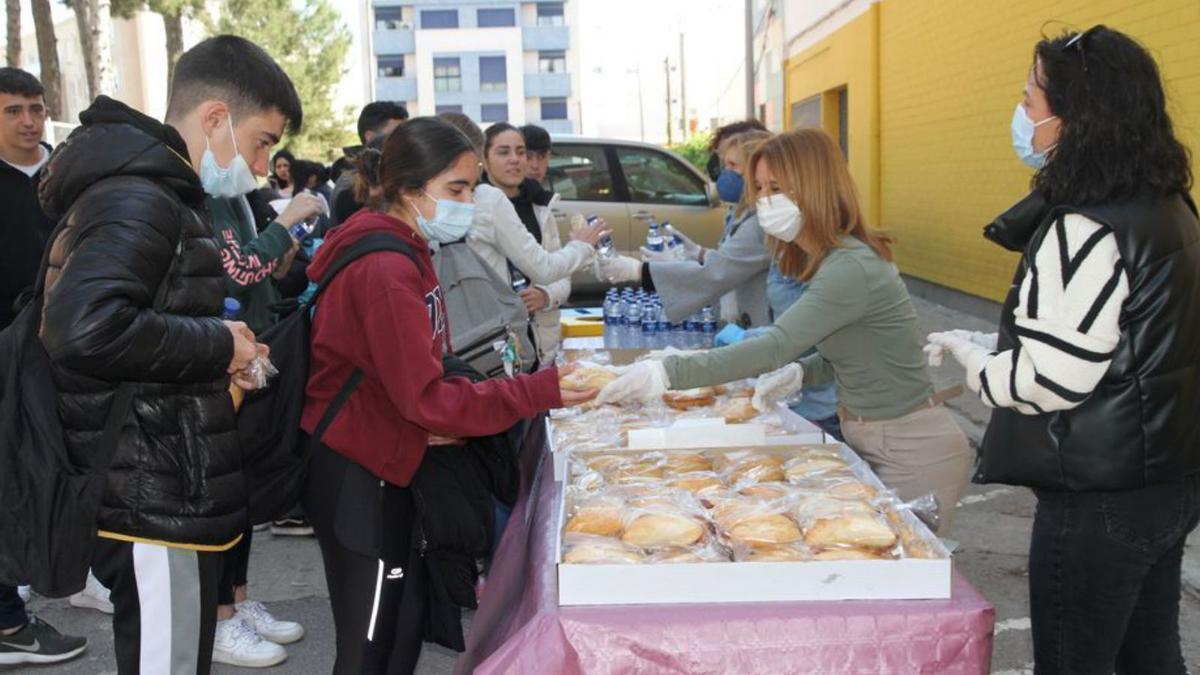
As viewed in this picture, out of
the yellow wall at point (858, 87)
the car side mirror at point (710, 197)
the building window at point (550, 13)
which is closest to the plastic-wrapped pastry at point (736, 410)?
the car side mirror at point (710, 197)

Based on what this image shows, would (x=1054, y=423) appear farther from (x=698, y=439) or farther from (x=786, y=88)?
(x=786, y=88)

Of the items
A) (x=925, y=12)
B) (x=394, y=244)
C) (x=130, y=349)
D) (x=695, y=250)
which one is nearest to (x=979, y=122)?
(x=925, y=12)

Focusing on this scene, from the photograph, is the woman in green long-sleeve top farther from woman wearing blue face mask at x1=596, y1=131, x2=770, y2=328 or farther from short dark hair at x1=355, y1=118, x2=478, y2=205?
woman wearing blue face mask at x1=596, y1=131, x2=770, y2=328

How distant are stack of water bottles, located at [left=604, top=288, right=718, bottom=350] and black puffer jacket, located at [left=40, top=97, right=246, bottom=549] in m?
2.36

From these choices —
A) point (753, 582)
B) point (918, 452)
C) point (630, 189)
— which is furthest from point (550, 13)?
point (753, 582)

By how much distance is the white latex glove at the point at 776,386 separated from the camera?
3.15 meters

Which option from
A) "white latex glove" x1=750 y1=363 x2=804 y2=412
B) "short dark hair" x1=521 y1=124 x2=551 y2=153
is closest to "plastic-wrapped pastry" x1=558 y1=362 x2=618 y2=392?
"white latex glove" x1=750 y1=363 x2=804 y2=412

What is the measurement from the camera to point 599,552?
2049mm

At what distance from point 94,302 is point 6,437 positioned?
44cm

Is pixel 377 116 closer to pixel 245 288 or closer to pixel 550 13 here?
pixel 245 288

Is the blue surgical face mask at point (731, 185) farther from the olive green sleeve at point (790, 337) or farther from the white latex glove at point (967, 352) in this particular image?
the white latex glove at point (967, 352)

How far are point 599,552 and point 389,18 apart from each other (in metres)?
70.6

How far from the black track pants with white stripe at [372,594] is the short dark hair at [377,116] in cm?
399

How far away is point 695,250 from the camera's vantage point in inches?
221
